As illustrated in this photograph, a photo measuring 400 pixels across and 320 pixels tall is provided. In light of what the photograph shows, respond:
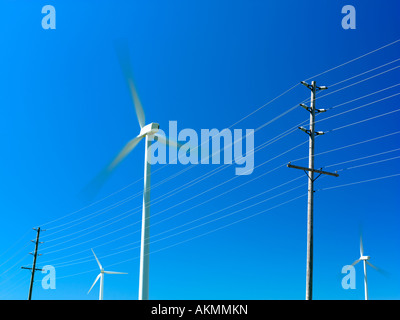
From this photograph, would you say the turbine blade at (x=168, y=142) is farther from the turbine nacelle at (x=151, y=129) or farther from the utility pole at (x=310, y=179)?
the utility pole at (x=310, y=179)

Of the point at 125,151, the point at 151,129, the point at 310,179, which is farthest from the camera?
the point at 151,129

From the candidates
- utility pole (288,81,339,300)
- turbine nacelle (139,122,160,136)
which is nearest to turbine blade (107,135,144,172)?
turbine nacelle (139,122,160,136)

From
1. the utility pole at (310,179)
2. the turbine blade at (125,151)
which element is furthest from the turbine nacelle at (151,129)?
the utility pole at (310,179)

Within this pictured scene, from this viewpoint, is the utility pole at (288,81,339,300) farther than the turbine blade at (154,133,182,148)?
No

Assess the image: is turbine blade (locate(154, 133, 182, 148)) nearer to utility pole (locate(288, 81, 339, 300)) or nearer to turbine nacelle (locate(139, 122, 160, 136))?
turbine nacelle (locate(139, 122, 160, 136))

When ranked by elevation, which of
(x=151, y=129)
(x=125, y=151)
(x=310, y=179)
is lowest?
(x=310, y=179)

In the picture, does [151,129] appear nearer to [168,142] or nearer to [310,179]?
[168,142]

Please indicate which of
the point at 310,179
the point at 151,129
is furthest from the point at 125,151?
the point at 310,179
